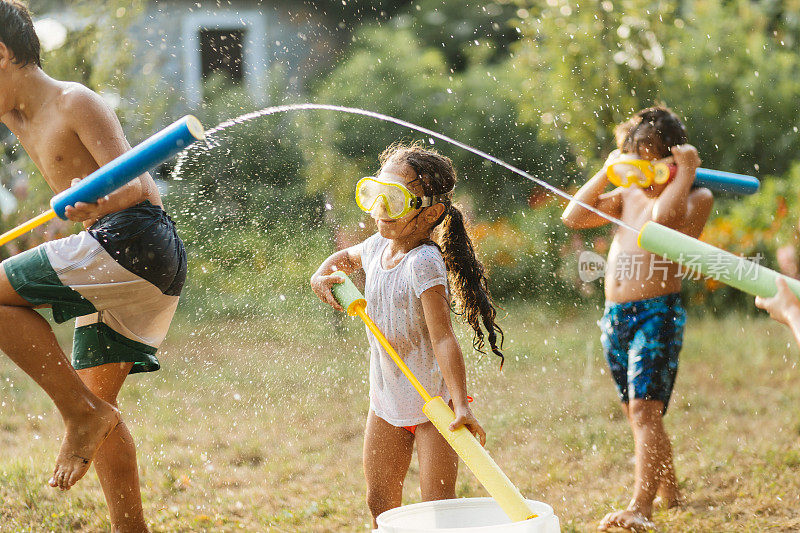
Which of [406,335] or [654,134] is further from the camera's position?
[654,134]

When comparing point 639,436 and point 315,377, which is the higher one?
point 639,436

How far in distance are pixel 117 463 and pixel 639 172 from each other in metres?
1.77

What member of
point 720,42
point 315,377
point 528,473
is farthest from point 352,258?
point 720,42

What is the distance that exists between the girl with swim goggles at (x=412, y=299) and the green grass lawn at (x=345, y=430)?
0.73 metres

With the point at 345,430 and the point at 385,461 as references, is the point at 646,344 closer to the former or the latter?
the point at 385,461

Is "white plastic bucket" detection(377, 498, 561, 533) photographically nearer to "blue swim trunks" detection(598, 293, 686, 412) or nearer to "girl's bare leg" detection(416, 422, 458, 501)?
"girl's bare leg" detection(416, 422, 458, 501)

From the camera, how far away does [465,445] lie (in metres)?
Result: 1.83

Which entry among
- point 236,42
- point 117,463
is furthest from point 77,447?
point 236,42

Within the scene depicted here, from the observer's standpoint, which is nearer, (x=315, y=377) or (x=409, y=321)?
(x=409, y=321)

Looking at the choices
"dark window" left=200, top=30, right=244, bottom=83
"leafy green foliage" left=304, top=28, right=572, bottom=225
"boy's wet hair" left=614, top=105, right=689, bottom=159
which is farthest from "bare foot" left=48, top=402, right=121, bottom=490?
"dark window" left=200, top=30, right=244, bottom=83

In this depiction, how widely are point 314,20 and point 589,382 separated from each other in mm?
4851

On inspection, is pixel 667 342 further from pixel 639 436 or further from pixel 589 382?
pixel 589 382

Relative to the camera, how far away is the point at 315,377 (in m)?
4.54

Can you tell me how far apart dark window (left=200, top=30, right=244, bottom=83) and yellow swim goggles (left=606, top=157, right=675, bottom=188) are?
198 inches
